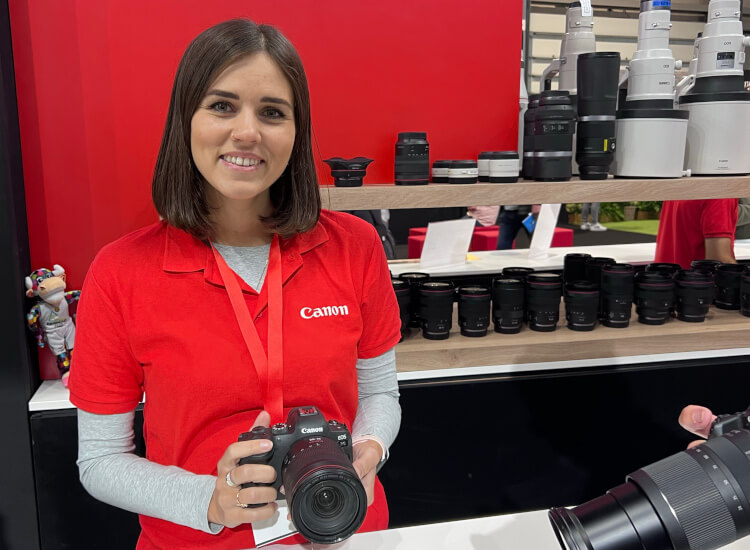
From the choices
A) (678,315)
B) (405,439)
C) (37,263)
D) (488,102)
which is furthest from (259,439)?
(678,315)

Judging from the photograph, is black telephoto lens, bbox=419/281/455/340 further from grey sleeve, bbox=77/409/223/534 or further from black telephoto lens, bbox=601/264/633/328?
grey sleeve, bbox=77/409/223/534

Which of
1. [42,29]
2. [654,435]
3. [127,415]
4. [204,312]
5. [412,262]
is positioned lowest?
[654,435]

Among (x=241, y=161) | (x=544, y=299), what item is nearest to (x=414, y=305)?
(x=544, y=299)

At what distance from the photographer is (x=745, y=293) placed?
229 centimetres

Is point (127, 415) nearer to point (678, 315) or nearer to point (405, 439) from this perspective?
point (405, 439)

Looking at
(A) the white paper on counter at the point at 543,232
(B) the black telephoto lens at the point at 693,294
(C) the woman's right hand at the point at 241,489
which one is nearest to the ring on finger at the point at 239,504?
(C) the woman's right hand at the point at 241,489

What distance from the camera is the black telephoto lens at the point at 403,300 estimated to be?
6.65ft

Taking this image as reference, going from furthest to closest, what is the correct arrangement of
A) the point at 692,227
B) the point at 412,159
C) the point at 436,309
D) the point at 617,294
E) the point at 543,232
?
the point at 543,232
the point at 692,227
the point at 617,294
the point at 436,309
the point at 412,159

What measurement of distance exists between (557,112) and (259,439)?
54.8 inches

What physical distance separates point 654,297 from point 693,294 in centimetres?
14

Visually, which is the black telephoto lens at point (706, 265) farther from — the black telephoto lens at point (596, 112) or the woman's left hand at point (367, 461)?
the woman's left hand at point (367, 461)

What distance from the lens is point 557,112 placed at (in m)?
1.89

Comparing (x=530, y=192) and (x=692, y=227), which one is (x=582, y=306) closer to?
(x=530, y=192)

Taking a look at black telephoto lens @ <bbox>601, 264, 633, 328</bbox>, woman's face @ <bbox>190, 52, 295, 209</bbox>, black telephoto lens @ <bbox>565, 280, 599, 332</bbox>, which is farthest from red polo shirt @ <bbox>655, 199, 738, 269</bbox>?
woman's face @ <bbox>190, 52, 295, 209</bbox>
